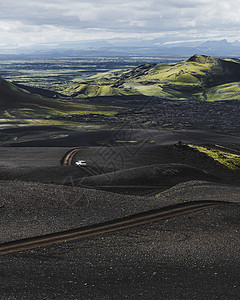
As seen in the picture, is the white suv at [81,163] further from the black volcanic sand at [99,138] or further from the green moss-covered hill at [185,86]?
the green moss-covered hill at [185,86]

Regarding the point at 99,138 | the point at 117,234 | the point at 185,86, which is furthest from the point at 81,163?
→ the point at 185,86

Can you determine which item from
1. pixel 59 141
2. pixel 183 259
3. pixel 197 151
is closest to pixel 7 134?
pixel 59 141

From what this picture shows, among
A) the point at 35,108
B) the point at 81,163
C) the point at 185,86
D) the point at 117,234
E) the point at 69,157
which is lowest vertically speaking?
the point at 69,157

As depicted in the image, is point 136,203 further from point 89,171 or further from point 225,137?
point 225,137

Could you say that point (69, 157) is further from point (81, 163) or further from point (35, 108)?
point (35, 108)

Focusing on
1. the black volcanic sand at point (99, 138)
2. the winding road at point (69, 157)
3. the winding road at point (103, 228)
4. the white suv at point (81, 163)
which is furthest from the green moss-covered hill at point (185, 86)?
the winding road at point (103, 228)

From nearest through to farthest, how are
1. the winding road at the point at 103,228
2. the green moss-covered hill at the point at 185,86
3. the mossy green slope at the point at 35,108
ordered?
the winding road at the point at 103,228, the mossy green slope at the point at 35,108, the green moss-covered hill at the point at 185,86

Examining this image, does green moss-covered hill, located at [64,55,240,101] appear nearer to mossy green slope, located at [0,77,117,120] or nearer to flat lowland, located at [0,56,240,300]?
mossy green slope, located at [0,77,117,120]

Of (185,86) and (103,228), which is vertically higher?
(185,86)
